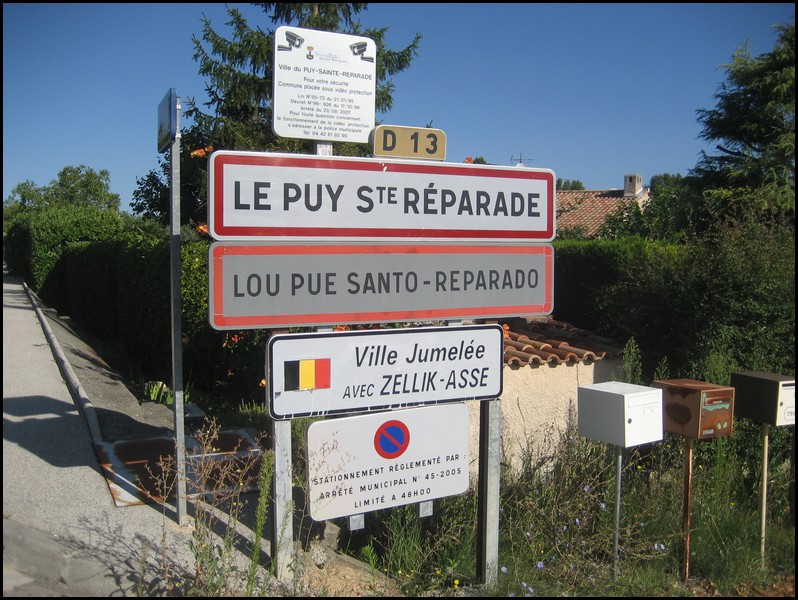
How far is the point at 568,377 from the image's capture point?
6.91 meters

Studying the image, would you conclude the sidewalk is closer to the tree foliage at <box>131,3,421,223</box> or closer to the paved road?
the paved road

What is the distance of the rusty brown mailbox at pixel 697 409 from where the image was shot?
15.4ft

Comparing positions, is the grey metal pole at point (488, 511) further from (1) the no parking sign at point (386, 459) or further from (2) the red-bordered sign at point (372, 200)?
(2) the red-bordered sign at point (372, 200)

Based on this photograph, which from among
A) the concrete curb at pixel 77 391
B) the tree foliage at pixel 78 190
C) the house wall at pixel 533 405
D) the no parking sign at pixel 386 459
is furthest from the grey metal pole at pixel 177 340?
the tree foliage at pixel 78 190

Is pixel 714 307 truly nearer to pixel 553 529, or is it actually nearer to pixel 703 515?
pixel 703 515

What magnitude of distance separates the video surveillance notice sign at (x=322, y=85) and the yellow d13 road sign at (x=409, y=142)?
0.66ft

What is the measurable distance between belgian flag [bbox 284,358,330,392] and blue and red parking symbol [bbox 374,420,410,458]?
0.46 metres

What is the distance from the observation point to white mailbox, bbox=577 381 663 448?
442cm

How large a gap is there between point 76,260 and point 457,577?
1593 centimetres

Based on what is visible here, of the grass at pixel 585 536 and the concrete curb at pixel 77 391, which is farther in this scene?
the concrete curb at pixel 77 391

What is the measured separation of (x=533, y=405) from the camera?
6633 mm

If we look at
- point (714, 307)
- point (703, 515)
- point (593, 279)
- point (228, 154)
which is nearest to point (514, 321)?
point (593, 279)

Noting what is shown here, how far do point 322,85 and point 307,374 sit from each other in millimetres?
1645

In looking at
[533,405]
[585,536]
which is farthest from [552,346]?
[585,536]
